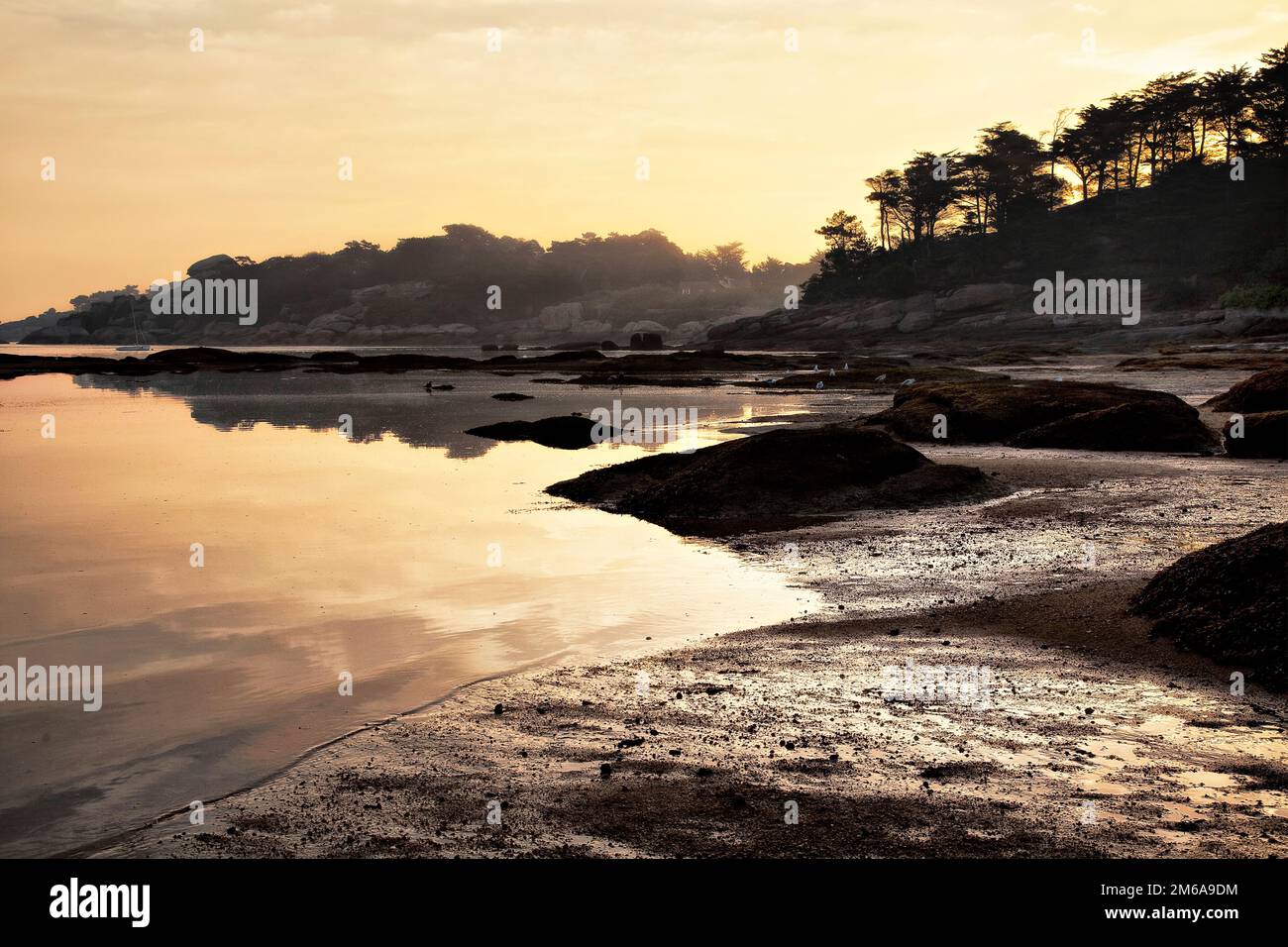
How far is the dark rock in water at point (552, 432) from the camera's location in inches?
1009

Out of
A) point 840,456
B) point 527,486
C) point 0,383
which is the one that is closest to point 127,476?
point 527,486

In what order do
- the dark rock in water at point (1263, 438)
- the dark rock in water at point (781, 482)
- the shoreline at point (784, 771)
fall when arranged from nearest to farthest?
the shoreline at point (784, 771) < the dark rock in water at point (781, 482) < the dark rock in water at point (1263, 438)

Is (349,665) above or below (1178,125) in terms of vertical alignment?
below

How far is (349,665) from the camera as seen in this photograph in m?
7.94

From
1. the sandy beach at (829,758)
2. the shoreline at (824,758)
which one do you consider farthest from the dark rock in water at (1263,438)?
the shoreline at (824,758)

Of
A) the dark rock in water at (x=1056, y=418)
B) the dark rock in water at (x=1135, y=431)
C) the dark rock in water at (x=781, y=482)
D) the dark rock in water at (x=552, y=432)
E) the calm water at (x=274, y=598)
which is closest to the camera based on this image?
the calm water at (x=274, y=598)

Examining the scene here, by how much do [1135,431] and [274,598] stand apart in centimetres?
1832

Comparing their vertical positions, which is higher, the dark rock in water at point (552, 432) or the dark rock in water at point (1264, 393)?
the dark rock in water at point (1264, 393)

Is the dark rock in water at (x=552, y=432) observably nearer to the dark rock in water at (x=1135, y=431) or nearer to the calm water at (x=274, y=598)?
the calm water at (x=274, y=598)

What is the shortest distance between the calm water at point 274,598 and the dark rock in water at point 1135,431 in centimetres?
999

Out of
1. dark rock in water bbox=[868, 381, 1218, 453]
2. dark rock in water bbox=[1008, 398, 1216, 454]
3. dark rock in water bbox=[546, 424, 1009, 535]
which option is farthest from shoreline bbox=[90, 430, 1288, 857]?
dark rock in water bbox=[868, 381, 1218, 453]

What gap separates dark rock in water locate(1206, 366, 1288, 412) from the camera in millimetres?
24156
